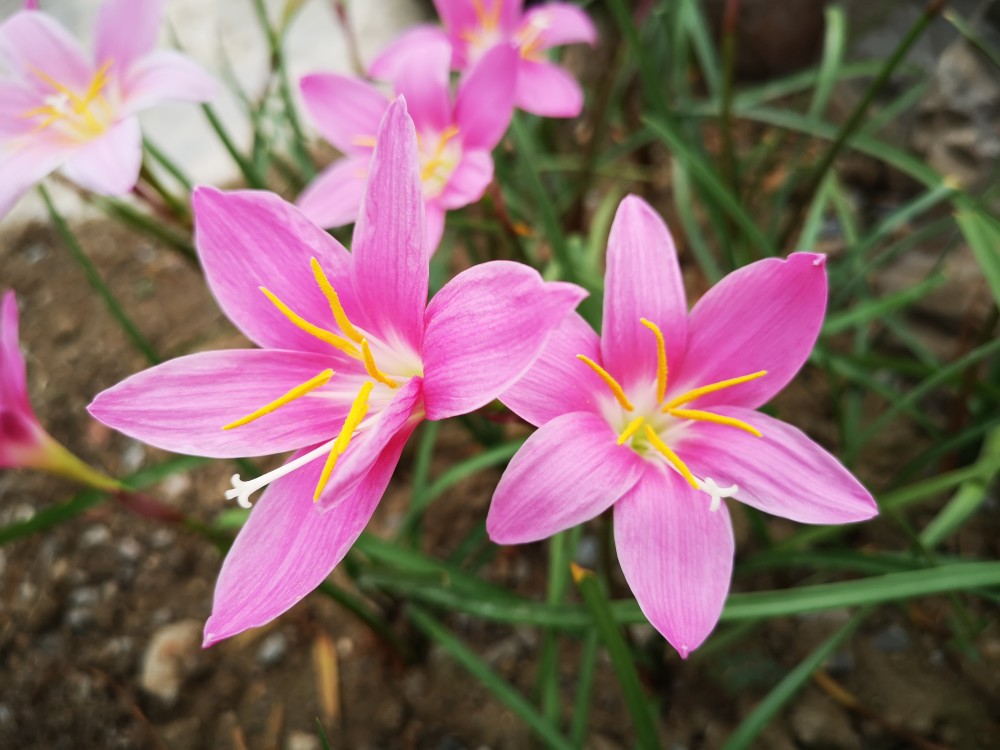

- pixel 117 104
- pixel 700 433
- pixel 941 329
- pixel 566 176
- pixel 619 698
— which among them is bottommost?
pixel 619 698

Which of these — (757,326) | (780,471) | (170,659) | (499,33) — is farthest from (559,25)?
(170,659)

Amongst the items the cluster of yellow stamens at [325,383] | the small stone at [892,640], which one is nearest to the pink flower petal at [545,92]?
the cluster of yellow stamens at [325,383]

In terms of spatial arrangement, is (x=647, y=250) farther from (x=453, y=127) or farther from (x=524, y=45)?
(x=524, y=45)

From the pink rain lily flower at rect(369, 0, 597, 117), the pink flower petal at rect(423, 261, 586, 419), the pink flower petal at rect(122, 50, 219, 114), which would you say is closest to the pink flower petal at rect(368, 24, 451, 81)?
the pink rain lily flower at rect(369, 0, 597, 117)

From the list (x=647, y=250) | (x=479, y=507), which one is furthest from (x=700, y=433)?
(x=479, y=507)

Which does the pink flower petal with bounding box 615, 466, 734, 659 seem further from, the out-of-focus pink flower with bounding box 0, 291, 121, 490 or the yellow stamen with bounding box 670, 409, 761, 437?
the out-of-focus pink flower with bounding box 0, 291, 121, 490

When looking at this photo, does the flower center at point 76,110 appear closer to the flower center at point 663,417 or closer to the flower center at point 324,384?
the flower center at point 324,384
